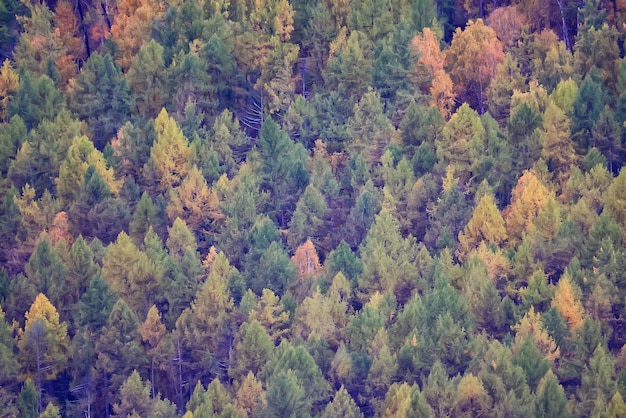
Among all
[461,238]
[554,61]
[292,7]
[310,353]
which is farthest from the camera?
[292,7]

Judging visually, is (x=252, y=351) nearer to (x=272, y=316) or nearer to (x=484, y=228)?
(x=272, y=316)

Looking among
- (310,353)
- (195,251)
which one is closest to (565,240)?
(310,353)

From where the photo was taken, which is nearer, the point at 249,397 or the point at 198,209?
the point at 249,397

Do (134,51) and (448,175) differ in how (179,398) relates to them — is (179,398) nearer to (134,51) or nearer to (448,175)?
(448,175)

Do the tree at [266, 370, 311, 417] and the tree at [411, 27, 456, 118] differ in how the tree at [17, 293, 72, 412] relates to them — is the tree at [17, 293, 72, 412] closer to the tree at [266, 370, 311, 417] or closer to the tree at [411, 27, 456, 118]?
the tree at [266, 370, 311, 417]

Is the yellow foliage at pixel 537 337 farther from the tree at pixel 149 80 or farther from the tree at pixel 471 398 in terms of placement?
the tree at pixel 149 80

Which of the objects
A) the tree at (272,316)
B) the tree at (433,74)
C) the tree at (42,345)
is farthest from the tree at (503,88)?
the tree at (42,345)

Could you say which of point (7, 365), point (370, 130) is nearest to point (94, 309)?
point (7, 365)
